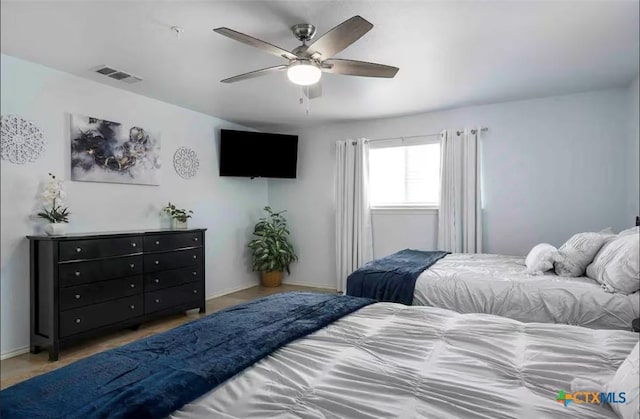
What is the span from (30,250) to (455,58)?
354cm

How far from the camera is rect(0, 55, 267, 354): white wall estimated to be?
105 inches

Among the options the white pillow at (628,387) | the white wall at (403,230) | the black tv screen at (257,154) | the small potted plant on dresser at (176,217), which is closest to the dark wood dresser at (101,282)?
the small potted plant on dresser at (176,217)

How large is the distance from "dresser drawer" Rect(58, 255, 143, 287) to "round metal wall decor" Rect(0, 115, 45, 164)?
0.87 m

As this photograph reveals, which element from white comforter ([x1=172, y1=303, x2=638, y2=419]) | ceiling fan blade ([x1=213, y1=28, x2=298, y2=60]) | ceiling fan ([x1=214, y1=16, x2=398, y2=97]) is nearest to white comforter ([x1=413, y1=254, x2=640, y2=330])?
white comforter ([x1=172, y1=303, x2=638, y2=419])

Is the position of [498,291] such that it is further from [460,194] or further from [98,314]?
[98,314]

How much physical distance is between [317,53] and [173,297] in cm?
265

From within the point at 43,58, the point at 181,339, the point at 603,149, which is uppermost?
the point at 43,58

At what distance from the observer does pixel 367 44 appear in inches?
96.6

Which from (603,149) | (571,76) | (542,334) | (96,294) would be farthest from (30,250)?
(603,149)

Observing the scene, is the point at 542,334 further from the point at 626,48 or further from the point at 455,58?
the point at 626,48

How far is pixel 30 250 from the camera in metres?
2.77

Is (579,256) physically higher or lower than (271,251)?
higher

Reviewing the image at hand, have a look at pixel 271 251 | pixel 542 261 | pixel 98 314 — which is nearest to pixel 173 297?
pixel 98 314

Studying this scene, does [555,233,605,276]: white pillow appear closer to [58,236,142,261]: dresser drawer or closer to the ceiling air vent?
[58,236,142,261]: dresser drawer
